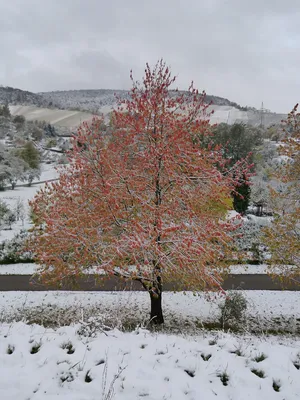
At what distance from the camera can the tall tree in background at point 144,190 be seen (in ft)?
25.3

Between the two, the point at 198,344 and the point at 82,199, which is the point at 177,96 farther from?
the point at 198,344

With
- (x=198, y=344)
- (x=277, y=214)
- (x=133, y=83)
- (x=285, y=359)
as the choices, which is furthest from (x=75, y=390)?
(x=277, y=214)

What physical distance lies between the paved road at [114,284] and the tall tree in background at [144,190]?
5146 mm

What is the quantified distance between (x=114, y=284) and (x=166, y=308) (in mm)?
3268

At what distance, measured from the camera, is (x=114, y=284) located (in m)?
13.9

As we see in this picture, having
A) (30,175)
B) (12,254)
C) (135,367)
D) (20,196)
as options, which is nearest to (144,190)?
(135,367)

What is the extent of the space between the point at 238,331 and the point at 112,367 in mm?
6755

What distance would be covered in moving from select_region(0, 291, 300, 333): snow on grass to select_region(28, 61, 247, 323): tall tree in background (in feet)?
9.43

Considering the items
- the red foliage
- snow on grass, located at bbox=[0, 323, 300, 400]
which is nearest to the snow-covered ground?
the red foliage

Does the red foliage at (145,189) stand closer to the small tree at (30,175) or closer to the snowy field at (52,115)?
the small tree at (30,175)

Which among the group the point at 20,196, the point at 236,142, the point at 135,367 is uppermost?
the point at 236,142

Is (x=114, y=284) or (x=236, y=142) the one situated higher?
(x=236, y=142)

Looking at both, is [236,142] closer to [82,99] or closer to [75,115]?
[75,115]

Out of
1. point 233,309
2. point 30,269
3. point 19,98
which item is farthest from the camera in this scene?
point 19,98
